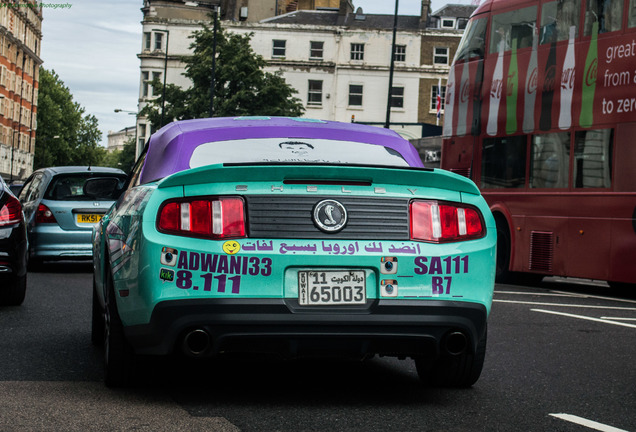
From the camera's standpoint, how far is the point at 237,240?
202 inches

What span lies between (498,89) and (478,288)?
12.3 m

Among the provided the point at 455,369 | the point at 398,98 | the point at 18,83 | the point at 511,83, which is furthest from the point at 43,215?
the point at 18,83

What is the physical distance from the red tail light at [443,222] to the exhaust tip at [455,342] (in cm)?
47

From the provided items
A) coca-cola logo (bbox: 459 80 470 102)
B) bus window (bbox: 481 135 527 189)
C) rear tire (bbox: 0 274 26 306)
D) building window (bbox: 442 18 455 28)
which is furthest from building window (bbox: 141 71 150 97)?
rear tire (bbox: 0 274 26 306)

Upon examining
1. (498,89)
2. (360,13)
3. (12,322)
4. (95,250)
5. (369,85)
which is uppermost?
(360,13)

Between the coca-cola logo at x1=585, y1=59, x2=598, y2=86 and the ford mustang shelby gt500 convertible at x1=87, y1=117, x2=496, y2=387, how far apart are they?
10065 millimetres

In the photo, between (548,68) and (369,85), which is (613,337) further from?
(369,85)

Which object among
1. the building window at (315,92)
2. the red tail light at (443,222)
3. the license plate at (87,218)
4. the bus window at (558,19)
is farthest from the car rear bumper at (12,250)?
the building window at (315,92)

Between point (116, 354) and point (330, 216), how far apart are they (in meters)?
1.44

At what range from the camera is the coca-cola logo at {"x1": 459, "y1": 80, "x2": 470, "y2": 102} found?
18.2 meters

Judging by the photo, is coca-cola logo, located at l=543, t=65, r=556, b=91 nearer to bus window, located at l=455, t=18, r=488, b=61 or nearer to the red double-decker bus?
the red double-decker bus

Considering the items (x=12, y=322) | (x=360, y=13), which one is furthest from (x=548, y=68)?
(x=360, y=13)

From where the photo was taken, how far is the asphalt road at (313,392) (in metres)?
5.04

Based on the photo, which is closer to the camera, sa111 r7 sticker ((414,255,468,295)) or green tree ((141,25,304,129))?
sa111 r7 sticker ((414,255,468,295))
